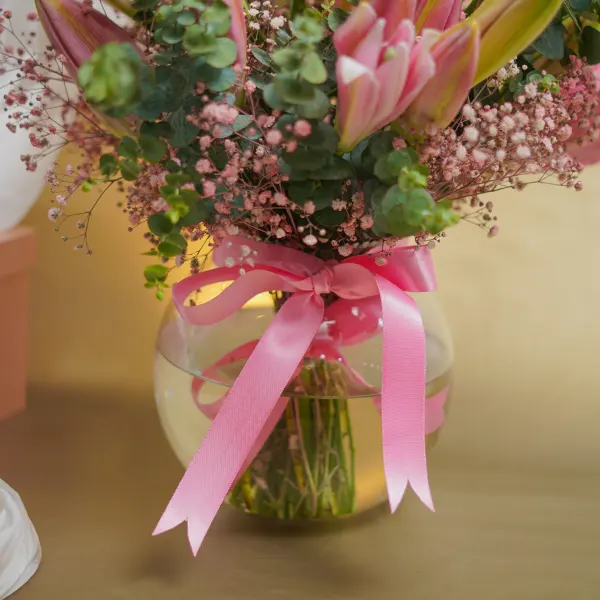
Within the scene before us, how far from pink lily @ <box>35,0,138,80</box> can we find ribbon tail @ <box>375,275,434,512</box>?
267mm

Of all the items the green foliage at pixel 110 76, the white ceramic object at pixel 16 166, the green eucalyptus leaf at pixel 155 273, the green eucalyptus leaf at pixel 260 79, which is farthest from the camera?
the white ceramic object at pixel 16 166

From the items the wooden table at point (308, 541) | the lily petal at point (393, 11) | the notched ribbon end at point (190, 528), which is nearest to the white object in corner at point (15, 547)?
the wooden table at point (308, 541)

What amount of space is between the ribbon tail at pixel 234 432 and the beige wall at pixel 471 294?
0.51m

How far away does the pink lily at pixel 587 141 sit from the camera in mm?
625

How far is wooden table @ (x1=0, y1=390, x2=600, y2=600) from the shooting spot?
676 millimetres

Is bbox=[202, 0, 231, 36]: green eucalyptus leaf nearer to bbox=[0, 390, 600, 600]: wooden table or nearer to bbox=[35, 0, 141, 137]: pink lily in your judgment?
bbox=[35, 0, 141, 137]: pink lily

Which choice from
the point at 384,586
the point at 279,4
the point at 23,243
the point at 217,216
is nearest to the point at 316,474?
the point at 384,586

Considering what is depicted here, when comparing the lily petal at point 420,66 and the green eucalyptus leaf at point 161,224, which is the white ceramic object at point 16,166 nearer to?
the green eucalyptus leaf at point 161,224

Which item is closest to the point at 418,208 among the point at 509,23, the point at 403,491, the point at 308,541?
the point at 509,23

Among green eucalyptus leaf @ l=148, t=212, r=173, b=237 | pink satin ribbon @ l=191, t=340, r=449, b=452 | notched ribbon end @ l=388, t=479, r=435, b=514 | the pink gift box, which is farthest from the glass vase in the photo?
the pink gift box

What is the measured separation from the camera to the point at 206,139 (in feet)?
1.59

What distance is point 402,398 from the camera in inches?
23.8

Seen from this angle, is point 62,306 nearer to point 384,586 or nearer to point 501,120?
point 384,586

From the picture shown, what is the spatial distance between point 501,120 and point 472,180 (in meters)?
0.05
